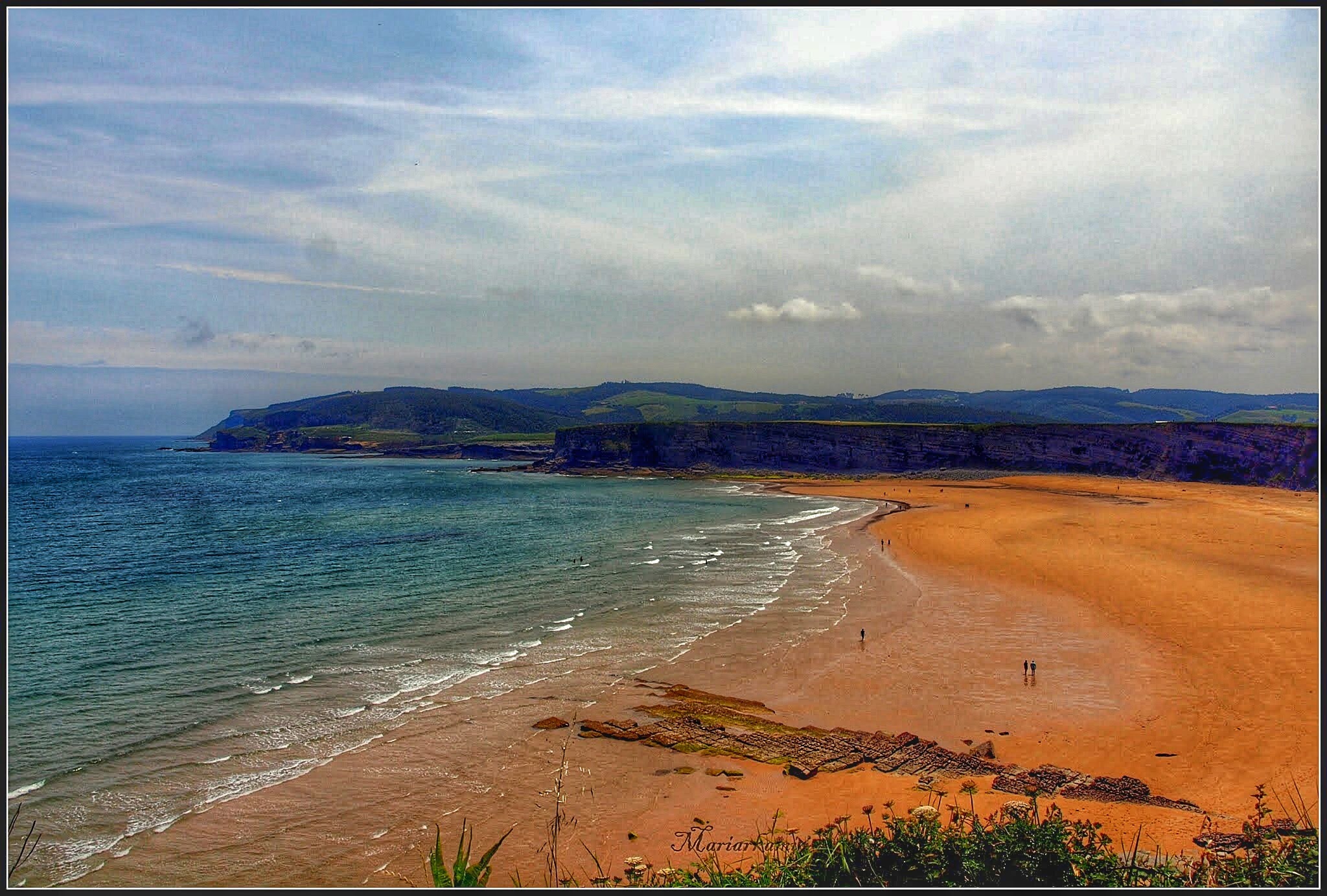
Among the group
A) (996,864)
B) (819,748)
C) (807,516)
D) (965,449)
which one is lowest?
(807,516)

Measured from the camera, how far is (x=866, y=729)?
48.4ft

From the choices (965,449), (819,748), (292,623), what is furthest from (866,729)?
(965,449)

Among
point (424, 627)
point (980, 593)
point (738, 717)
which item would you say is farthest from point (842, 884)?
point (980, 593)

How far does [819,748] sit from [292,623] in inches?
748

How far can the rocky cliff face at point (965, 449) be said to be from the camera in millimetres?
64375

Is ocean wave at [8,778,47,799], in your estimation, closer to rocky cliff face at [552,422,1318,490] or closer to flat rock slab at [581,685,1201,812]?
flat rock slab at [581,685,1201,812]

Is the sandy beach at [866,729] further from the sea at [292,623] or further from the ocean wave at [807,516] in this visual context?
the ocean wave at [807,516]

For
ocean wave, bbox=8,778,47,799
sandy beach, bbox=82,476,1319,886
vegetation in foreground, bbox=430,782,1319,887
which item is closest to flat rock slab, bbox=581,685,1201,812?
sandy beach, bbox=82,476,1319,886

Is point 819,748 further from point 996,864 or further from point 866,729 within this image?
point 996,864

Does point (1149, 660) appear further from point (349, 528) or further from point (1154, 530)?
point (349, 528)

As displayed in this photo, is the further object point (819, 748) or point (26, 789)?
point (819, 748)

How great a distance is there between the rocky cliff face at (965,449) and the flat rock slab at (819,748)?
66.3 meters

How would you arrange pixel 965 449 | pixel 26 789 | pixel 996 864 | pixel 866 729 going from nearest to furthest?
pixel 996 864, pixel 26 789, pixel 866 729, pixel 965 449

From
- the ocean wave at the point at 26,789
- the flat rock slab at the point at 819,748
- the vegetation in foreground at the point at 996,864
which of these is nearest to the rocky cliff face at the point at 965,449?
the flat rock slab at the point at 819,748
